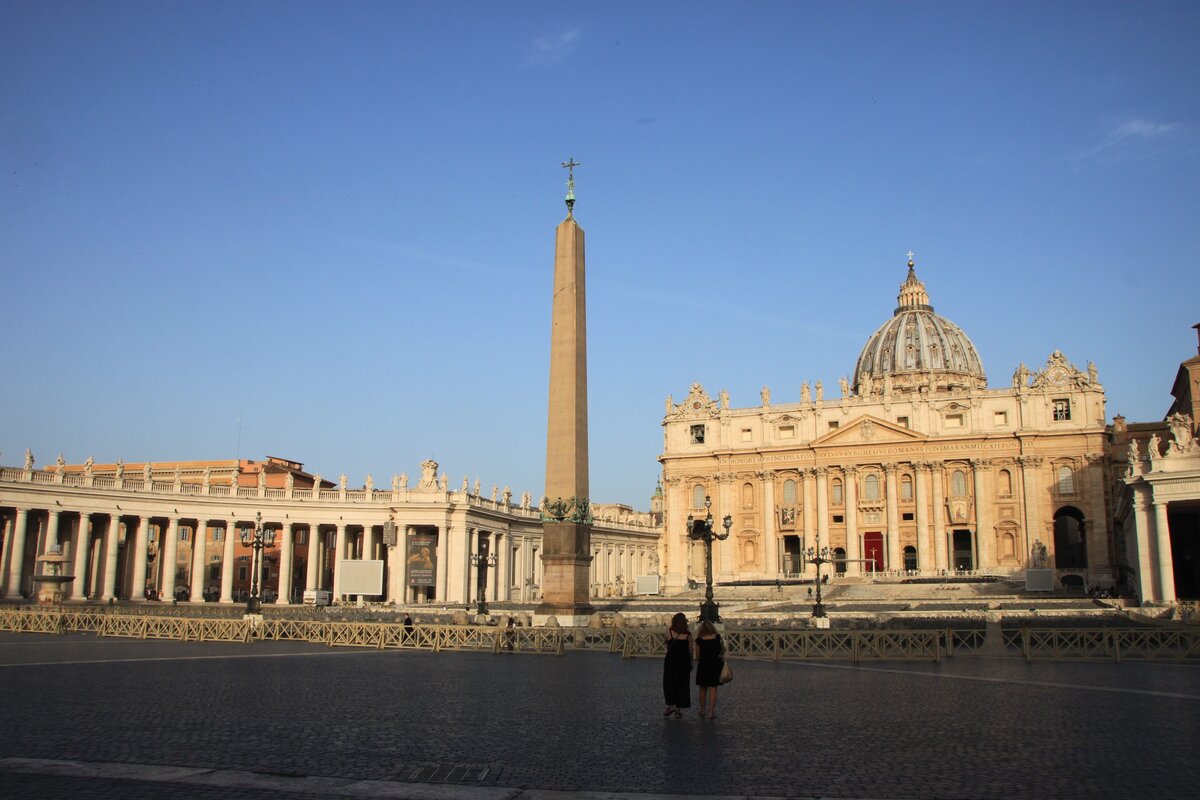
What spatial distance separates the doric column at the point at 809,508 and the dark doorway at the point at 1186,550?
29.7m

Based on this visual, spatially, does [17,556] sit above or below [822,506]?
below

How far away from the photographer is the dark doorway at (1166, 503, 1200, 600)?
47.0 metres

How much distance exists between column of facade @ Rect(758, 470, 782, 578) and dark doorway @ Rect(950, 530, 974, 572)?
514 inches

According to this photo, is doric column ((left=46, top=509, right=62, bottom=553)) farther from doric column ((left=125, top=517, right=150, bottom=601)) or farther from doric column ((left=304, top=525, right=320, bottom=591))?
doric column ((left=304, top=525, right=320, bottom=591))

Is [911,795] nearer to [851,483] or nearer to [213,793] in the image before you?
[213,793]

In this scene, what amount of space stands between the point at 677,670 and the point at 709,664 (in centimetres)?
42

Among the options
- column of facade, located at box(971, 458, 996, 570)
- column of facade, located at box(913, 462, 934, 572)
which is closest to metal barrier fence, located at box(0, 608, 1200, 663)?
column of facade, located at box(971, 458, 996, 570)

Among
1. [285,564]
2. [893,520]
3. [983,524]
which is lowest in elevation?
[285,564]

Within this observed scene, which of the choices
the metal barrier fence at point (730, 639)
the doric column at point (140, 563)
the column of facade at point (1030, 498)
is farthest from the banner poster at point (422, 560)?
the column of facade at point (1030, 498)

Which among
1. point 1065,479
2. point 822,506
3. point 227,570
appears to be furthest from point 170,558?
point 1065,479

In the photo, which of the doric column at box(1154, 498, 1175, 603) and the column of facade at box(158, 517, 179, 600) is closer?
the doric column at box(1154, 498, 1175, 603)

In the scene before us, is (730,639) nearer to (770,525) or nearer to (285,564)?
(285,564)

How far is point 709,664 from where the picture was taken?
12625mm

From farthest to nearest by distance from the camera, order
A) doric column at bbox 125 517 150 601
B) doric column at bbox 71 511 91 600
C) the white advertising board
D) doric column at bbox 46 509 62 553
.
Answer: the white advertising board < doric column at bbox 125 517 150 601 < doric column at bbox 71 511 91 600 < doric column at bbox 46 509 62 553
